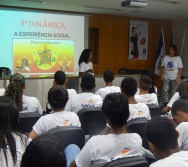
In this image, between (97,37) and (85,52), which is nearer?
(85,52)

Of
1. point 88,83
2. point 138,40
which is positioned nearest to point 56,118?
point 88,83

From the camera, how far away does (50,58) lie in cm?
762

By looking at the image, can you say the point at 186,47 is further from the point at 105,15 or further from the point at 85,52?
the point at 85,52

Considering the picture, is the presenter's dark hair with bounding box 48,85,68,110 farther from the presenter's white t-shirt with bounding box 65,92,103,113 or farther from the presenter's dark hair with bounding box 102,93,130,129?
the presenter's white t-shirt with bounding box 65,92,103,113

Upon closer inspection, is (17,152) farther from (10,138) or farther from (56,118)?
(56,118)

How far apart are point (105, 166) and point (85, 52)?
5213 millimetres

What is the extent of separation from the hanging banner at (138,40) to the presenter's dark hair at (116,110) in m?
7.54

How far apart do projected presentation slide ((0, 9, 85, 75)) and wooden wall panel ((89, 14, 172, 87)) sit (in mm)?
942

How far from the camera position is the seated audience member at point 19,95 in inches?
119

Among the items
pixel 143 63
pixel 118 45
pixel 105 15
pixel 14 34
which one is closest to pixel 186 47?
pixel 143 63

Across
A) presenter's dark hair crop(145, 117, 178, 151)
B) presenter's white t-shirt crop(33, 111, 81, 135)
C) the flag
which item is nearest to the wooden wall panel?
the flag

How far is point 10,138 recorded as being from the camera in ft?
5.60

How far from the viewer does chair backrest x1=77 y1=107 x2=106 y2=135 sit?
3.20m

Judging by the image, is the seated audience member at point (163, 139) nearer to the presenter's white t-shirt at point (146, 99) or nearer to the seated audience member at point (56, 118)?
the seated audience member at point (56, 118)
